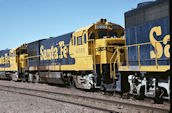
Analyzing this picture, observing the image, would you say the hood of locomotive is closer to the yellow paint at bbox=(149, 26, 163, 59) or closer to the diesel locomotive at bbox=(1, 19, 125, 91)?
the diesel locomotive at bbox=(1, 19, 125, 91)

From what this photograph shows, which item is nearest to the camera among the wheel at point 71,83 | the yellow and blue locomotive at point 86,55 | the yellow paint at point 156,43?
the yellow paint at point 156,43

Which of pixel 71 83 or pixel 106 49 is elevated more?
pixel 106 49

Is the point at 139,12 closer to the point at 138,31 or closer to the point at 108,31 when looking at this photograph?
the point at 138,31

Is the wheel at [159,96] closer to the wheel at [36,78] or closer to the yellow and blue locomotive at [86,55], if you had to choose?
the yellow and blue locomotive at [86,55]

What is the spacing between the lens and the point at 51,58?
56.6 ft

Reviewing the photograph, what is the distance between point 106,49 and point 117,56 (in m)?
1.15

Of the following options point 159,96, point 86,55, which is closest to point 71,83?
point 86,55

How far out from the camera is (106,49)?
1163cm

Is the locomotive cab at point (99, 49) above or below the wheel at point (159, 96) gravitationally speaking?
above

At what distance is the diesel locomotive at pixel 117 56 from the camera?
8539 mm

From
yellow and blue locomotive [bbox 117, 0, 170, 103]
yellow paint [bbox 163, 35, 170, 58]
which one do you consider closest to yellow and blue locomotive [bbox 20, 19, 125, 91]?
yellow and blue locomotive [bbox 117, 0, 170, 103]

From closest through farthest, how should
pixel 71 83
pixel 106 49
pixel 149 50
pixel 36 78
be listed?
pixel 149 50 < pixel 106 49 < pixel 71 83 < pixel 36 78

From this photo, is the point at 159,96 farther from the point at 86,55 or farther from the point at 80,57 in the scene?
the point at 80,57

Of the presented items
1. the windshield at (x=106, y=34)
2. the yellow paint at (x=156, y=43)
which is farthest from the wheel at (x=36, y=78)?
the yellow paint at (x=156, y=43)
